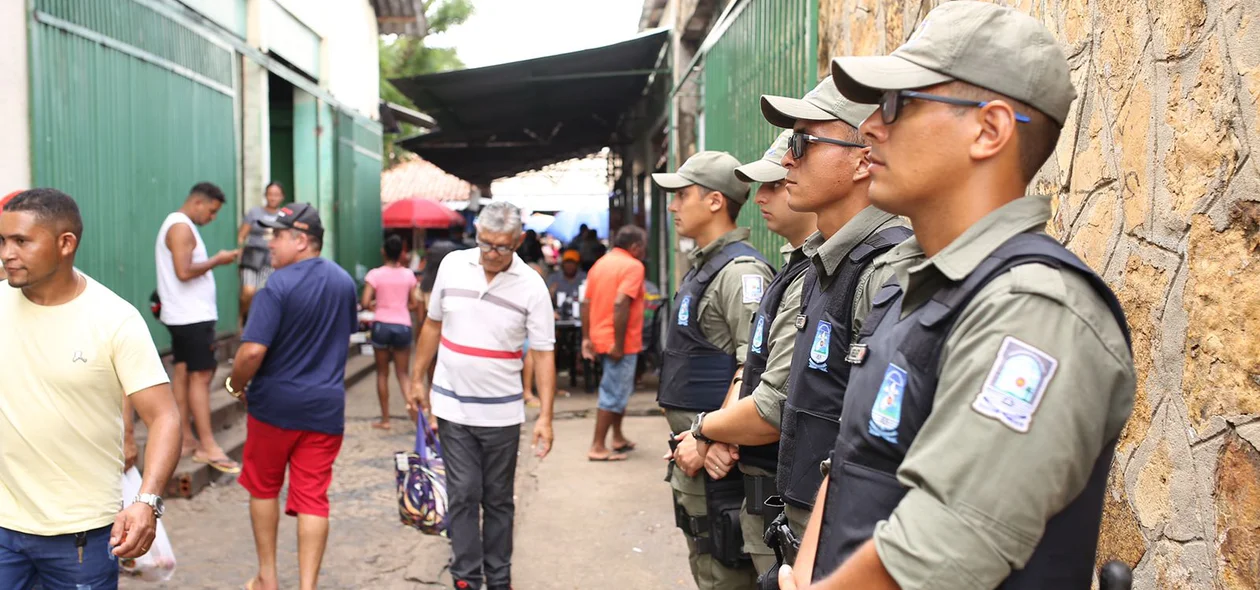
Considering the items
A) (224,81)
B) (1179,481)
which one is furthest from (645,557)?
(224,81)

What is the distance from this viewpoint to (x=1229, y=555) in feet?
6.61

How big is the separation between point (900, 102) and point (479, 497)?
3657mm

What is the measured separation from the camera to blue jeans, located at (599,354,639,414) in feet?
25.5

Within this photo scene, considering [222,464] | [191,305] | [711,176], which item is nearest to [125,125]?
[191,305]

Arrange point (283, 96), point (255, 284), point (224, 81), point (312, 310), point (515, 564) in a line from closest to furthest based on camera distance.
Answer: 1. point (312, 310)
2. point (515, 564)
3. point (255, 284)
4. point (224, 81)
5. point (283, 96)

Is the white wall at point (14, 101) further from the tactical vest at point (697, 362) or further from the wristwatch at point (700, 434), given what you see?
the wristwatch at point (700, 434)

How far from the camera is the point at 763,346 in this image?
10.2ft

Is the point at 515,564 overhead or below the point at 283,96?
below

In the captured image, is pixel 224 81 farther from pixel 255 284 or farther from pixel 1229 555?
pixel 1229 555

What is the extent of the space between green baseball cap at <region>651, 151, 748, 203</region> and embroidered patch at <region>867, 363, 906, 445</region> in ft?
8.96

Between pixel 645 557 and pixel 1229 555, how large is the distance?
155 inches

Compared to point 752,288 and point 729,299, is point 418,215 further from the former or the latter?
point 752,288

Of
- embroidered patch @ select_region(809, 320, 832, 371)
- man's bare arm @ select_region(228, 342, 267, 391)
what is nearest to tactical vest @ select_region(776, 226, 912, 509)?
embroidered patch @ select_region(809, 320, 832, 371)

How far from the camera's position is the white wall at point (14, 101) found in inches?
242
